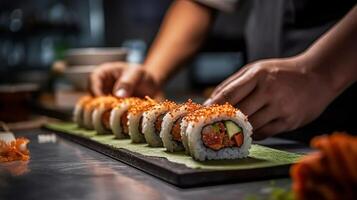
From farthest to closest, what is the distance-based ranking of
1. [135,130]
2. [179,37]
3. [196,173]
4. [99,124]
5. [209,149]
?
[179,37] → [99,124] → [135,130] → [209,149] → [196,173]

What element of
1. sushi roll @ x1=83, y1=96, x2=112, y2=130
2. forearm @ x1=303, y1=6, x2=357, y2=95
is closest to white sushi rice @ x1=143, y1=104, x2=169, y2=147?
forearm @ x1=303, y1=6, x2=357, y2=95

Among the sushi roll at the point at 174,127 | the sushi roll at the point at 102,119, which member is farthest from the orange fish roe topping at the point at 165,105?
the sushi roll at the point at 102,119

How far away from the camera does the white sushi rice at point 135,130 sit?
2275 millimetres

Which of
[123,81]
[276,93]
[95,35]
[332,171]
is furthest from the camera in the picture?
[95,35]

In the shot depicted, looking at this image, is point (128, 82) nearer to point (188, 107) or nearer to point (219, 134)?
point (188, 107)

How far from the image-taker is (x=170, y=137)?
6.51ft

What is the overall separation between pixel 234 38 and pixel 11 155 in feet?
15.1

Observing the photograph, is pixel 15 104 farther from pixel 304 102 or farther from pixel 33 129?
pixel 304 102

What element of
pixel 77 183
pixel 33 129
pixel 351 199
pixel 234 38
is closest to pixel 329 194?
pixel 351 199

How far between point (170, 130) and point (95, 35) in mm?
5789

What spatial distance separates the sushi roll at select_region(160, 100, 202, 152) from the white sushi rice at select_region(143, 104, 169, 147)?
12 centimetres

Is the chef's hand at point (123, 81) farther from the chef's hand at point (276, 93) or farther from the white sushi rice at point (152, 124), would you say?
the chef's hand at point (276, 93)

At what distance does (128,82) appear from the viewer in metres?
2.97

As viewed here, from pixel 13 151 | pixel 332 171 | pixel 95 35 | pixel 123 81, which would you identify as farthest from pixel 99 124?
pixel 95 35
